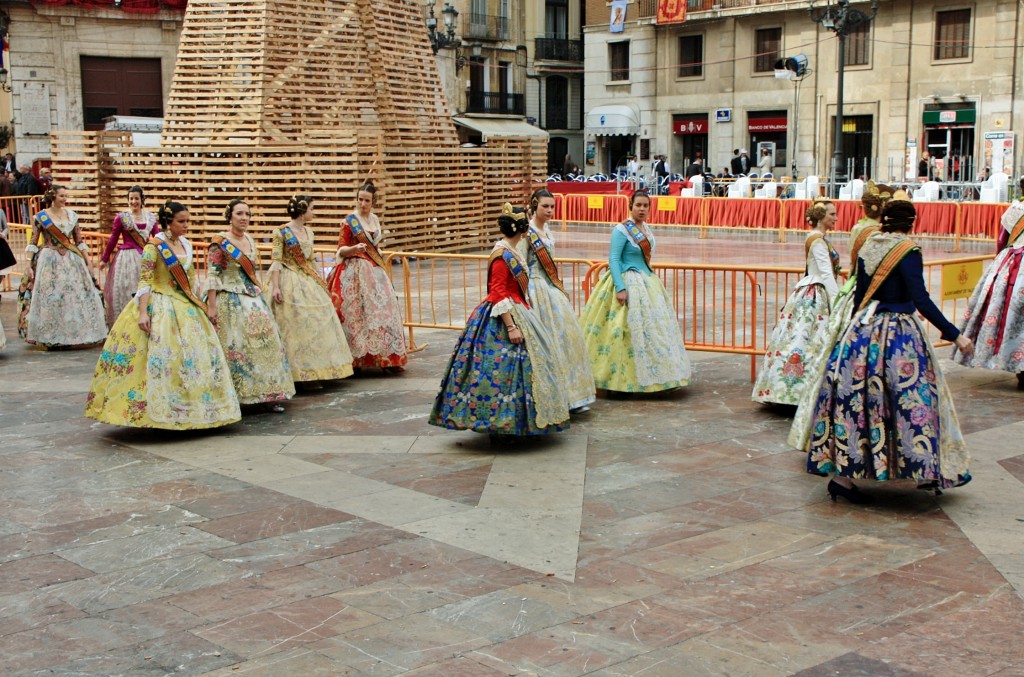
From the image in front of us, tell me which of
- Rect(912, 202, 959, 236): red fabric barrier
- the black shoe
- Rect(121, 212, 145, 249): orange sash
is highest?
Rect(121, 212, 145, 249): orange sash

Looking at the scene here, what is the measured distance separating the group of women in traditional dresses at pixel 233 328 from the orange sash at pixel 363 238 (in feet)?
0.04

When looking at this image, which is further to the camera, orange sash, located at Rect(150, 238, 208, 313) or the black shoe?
orange sash, located at Rect(150, 238, 208, 313)

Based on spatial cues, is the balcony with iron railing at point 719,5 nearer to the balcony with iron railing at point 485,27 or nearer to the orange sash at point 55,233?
the balcony with iron railing at point 485,27

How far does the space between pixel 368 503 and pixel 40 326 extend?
6859 mm

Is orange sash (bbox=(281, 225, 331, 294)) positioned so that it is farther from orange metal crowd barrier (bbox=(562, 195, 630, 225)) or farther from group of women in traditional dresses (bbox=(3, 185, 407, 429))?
orange metal crowd barrier (bbox=(562, 195, 630, 225))

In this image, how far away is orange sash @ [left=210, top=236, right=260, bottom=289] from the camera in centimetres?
883

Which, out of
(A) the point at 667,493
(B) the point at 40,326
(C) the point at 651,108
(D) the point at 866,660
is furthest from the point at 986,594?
(C) the point at 651,108

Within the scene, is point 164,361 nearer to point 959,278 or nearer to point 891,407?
point 891,407

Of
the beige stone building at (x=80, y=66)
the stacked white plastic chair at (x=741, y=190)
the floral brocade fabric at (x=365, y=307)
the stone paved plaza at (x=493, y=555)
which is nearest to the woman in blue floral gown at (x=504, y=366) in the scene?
the stone paved plaza at (x=493, y=555)

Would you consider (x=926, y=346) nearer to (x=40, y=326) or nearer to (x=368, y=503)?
(x=368, y=503)

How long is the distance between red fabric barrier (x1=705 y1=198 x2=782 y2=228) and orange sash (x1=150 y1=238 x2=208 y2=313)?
60.2ft

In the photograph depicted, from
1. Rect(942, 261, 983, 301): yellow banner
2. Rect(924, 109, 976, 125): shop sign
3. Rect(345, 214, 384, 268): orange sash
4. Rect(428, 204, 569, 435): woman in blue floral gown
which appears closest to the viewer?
Rect(428, 204, 569, 435): woman in blue floral gown

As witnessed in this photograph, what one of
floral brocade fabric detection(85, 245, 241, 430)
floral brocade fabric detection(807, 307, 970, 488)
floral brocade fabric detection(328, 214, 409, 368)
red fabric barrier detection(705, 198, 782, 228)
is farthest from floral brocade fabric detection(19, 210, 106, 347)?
red fabric barrier detection(705, 198, 782, 228)

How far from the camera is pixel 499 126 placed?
47656mm
